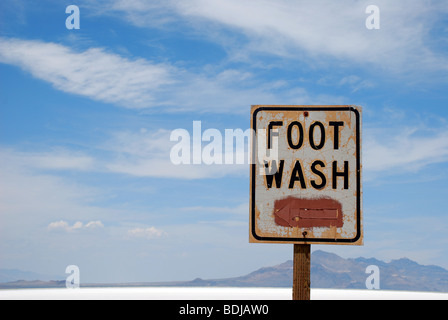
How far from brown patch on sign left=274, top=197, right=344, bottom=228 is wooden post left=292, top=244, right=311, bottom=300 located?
293 millimetres

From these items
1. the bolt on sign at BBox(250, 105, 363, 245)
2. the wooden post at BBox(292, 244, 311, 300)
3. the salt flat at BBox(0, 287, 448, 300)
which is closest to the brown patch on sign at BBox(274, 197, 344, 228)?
the bolt on sign at BBox(250, 105, 363, 245)

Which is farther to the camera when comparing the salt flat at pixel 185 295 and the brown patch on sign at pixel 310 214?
the salt flat at pixel 185 295

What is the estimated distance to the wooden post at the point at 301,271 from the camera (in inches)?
242

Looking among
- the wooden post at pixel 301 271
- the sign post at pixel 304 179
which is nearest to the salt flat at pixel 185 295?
the wooden post at pixel 301 271

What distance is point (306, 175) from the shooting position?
20.2 ft

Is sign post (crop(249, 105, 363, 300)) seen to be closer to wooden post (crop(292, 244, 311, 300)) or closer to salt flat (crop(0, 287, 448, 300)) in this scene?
wooden post (crop(292, 244, 311, 300))

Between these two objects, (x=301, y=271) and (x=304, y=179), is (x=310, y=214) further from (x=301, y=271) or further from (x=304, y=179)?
(x=301, y=271)

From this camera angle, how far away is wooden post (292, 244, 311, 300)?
6.14 meters

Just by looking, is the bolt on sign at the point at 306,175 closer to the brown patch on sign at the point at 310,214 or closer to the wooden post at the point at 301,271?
the brown patch on sign at the point at 310,214

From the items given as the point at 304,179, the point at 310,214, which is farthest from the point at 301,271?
the point at 304,179

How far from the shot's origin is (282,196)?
20.2ft
